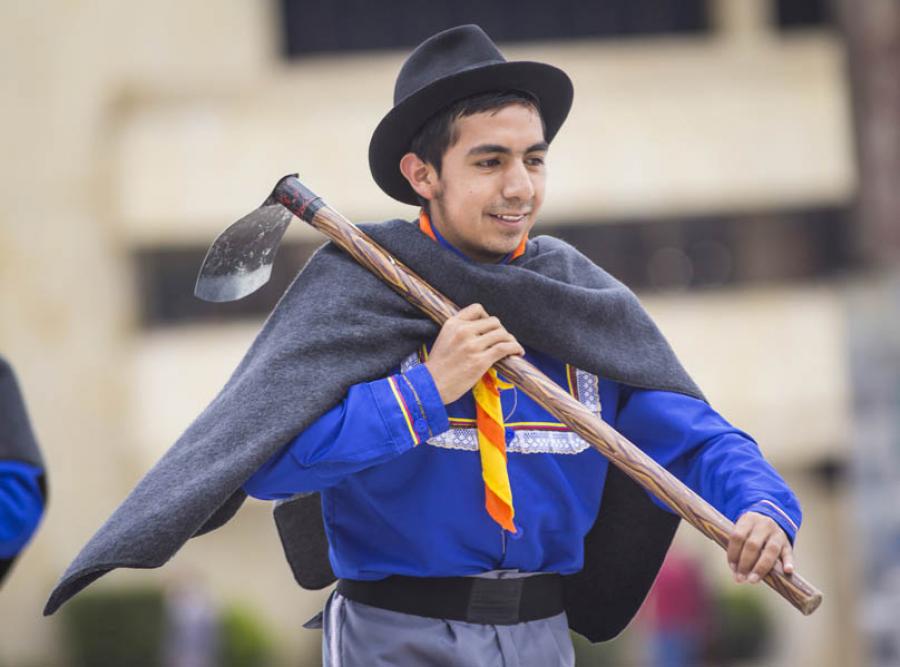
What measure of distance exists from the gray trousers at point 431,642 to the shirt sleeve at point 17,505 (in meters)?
0.82

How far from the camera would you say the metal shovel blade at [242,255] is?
3918 mm

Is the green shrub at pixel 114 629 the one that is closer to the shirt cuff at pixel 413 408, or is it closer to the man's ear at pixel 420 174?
the man's ear at pixel 420 174

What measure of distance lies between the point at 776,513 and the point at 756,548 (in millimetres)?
122

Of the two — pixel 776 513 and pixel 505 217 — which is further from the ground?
pixel 505 217

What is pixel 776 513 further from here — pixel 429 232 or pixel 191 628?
pixel 191 628

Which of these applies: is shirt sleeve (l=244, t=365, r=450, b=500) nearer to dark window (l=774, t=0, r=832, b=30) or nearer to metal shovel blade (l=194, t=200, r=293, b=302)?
metal shovel blade (l=194, t=200, r=293, b=302)

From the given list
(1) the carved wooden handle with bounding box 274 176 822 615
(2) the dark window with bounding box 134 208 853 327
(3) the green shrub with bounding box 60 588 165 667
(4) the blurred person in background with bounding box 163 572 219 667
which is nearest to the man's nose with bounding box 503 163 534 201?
(1) the carved wooden handle with bounding box 274 176 822 615

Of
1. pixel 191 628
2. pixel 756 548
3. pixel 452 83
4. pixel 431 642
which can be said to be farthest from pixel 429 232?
pixel 191 628

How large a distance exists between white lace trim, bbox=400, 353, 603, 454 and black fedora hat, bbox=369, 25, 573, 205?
504 millimetres

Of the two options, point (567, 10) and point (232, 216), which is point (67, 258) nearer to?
point (232, 216)

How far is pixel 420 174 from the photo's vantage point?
153 inches

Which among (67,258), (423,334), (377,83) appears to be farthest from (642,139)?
(423,334)

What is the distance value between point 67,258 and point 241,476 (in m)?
14.9

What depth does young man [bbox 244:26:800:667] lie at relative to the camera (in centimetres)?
358
